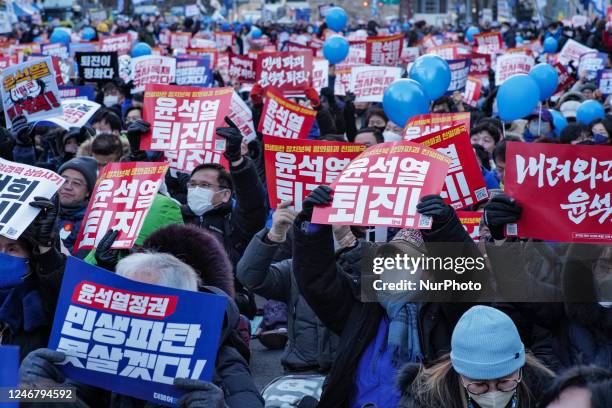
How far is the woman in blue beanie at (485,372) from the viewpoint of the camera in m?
3.10

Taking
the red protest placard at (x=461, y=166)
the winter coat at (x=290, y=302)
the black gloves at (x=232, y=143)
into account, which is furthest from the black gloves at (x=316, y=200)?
the black gloves at (x=232, y=143)

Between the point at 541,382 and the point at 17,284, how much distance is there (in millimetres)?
1844

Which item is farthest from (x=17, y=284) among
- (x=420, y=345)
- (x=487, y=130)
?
(x=487, y=130)

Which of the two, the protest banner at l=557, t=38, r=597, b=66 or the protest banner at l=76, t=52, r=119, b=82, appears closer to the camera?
the protest banner at l=76, t=52, r=119, b=82

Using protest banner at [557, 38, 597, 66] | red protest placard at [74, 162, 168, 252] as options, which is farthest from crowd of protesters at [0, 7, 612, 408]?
protest banner at [557, 38, 597, 66]

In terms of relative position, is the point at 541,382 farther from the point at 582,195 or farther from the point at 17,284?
the point at 17,284

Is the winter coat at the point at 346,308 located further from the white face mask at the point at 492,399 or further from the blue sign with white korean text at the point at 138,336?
the blue sign with white korean text at the point at 138,336

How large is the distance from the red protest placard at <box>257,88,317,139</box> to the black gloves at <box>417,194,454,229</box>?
465 centimetres

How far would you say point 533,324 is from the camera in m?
4.01

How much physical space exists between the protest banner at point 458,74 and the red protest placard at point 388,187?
27.7ft

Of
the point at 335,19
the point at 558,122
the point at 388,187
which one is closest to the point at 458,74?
the point at 558,122

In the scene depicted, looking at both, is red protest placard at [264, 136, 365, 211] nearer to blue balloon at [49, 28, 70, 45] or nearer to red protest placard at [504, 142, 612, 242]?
red protest placard at [504, 142, 612, 242]

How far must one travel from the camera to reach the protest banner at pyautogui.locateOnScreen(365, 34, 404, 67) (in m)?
15.1

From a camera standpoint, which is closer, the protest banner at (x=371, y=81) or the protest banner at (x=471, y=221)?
the protest banner at (x=471, y=221)
